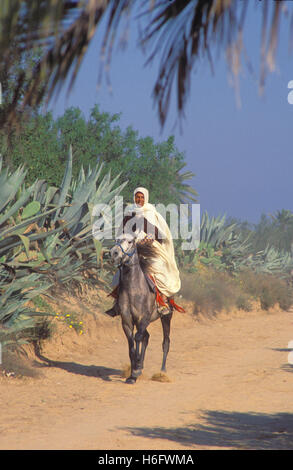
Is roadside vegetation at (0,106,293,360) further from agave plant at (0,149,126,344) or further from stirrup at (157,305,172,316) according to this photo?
stirrup at (157,305,172,316)

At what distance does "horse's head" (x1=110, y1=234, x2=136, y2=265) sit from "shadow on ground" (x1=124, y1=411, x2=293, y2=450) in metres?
2.91

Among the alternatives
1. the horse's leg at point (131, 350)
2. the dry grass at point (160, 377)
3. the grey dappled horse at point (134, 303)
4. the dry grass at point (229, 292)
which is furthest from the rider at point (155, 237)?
the dry grass at point (229, 292)

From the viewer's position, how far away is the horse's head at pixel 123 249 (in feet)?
28.6

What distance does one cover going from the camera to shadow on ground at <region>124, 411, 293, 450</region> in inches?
214

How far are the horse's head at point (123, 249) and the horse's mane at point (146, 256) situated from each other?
0.99 meters

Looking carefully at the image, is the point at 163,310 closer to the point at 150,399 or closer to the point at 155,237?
the point at 155,237

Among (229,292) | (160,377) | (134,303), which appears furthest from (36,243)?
(229,292)

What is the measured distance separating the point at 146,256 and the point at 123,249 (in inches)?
55.2

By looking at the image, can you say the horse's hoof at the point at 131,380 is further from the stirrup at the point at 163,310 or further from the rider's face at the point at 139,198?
the rider's face at the point at 139,198

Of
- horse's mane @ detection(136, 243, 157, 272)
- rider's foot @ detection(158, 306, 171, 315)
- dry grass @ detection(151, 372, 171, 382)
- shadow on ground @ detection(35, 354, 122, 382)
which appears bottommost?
shadow on ground @ detection(35, 354, 122, 382)

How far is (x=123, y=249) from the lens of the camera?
8.83 metres

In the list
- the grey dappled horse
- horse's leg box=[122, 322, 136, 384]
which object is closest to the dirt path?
horse's leg box=[122, 322, 136, 384]
